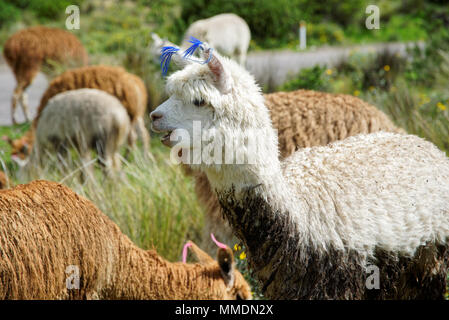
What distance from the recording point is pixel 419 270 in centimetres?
339

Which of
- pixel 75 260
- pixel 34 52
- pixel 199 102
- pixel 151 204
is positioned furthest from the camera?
pixel 34 52

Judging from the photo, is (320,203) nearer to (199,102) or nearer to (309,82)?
(199,102)

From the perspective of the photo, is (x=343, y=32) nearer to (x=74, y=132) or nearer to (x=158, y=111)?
(x=74, y=132)

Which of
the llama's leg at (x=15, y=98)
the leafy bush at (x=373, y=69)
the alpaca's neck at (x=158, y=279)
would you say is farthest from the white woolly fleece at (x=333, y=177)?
the llama's leg at (x=15, y=98)

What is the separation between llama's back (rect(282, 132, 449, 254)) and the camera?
3.17 m

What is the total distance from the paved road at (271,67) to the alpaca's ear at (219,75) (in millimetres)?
6728

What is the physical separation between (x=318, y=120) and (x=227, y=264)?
4.44 ft

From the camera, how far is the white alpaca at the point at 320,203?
292 centimetres

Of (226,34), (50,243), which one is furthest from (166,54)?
(226,34)

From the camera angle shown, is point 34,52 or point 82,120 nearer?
point 82,120

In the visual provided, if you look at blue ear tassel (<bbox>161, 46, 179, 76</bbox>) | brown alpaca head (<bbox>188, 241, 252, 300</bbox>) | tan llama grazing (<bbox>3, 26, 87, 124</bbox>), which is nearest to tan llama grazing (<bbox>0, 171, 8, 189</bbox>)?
brown alpaca head (<bbox>188, 241, 252, 300</bbox>)

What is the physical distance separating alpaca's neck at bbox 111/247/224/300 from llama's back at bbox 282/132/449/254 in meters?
1.02

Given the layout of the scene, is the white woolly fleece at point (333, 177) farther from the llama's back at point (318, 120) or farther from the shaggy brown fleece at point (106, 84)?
the shaggy brown fleece at point (106, 84)

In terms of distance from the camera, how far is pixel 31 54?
10.9m
